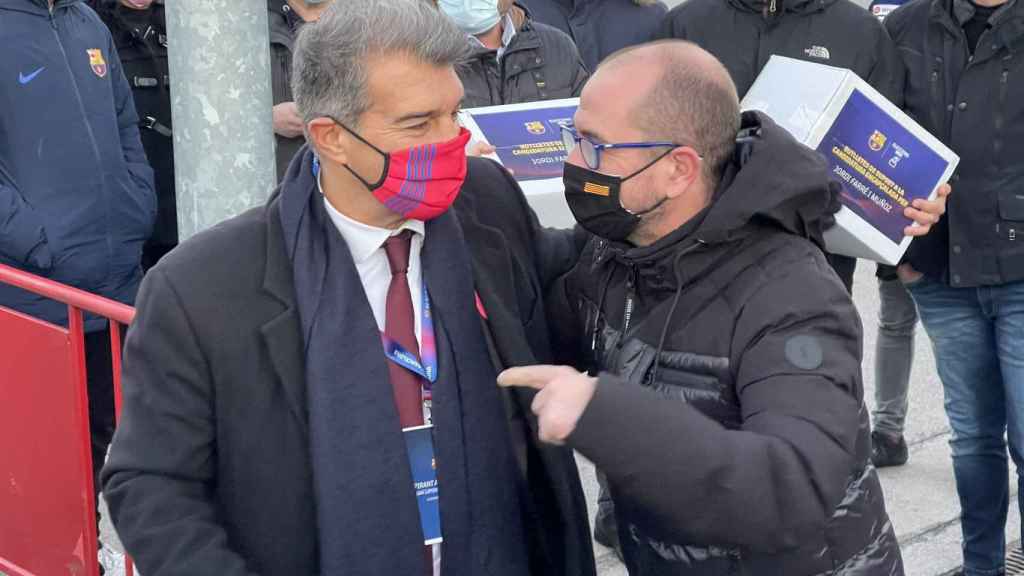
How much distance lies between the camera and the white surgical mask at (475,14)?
4.38 meters

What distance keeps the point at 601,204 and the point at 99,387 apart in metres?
2.25

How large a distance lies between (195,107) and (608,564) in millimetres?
2291

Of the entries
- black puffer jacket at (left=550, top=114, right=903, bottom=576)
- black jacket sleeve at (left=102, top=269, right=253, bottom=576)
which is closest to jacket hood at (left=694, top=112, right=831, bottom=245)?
black puffer jacket at (left=550, top=114, right=903, bottom=576)

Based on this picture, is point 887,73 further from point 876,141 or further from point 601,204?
point 601,204

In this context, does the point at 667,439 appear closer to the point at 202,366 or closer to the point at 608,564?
the point at 202,366

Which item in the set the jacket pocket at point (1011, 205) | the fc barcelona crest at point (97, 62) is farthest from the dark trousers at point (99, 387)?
the jacket pocket at point (1011, 205)

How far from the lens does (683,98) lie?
7.24ft

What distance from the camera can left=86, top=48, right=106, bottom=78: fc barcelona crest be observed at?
4.11m

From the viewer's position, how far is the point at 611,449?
175 cm

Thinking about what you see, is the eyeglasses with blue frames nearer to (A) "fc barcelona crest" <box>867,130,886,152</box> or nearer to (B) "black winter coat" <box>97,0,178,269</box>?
(A) "fc barcelona crest" <box>867,130,886,152</box>

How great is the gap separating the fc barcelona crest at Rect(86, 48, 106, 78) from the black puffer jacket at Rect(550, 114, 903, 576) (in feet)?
7.79

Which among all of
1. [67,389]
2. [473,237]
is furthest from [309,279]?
[67,389]

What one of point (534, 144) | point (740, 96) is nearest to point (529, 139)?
point (534, 144)

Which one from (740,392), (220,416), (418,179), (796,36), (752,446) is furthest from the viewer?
(796,36)
